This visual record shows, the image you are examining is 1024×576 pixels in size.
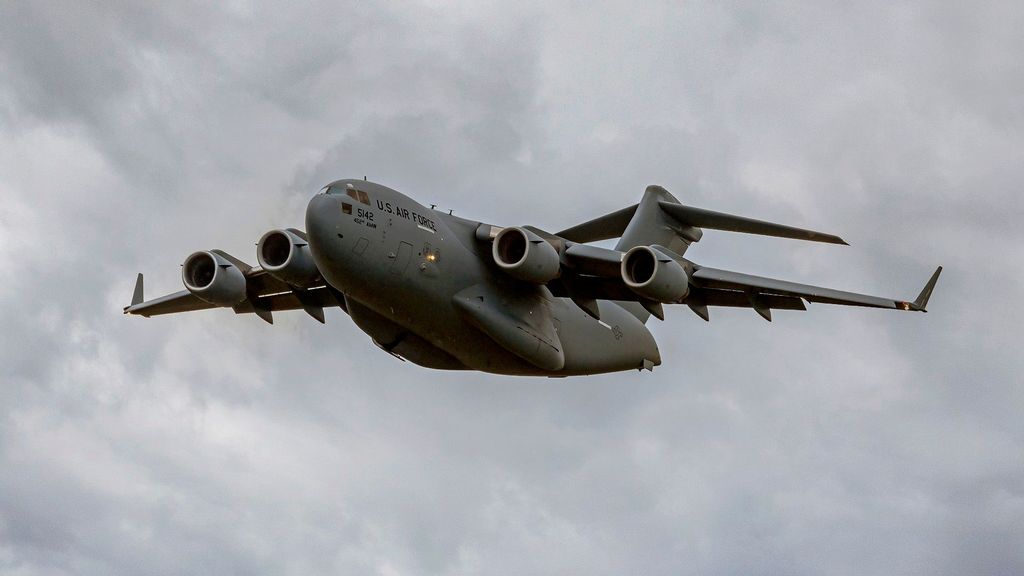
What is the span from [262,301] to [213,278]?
5.51 ft

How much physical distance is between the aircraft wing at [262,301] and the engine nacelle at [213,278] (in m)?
0.54

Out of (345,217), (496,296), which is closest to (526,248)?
(496,296)

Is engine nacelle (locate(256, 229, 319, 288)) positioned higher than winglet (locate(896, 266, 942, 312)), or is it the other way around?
winglet (locate(896, 266, 942, 312))

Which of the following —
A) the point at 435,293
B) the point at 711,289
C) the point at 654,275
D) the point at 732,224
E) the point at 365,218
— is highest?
the point at 732,224

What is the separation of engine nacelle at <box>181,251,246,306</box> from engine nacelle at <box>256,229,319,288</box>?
110 cm

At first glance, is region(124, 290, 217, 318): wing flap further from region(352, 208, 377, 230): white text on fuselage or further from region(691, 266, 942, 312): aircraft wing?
region(691, 266, 942, 312): aircraft wing

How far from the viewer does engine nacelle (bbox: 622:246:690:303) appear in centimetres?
1448

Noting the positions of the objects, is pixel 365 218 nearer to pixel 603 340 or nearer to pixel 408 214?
pixel 408 214

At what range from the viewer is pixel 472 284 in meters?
15.1

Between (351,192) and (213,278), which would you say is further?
(213,278)

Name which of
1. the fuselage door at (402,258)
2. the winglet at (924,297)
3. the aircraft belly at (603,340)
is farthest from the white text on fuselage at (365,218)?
the winglet at (924,297)

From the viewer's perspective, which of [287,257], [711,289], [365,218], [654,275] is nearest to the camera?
[365,218]

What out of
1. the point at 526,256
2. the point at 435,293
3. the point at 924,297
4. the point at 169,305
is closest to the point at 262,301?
the point at 169,305

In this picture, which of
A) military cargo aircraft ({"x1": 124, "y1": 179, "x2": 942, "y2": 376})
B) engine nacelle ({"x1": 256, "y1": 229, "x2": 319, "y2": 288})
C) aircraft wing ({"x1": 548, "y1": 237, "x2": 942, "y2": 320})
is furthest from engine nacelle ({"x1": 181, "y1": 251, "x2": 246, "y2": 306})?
aircraft wing ({"x1": 548, "y1": 237, "x2": 942, "y2": 320})
